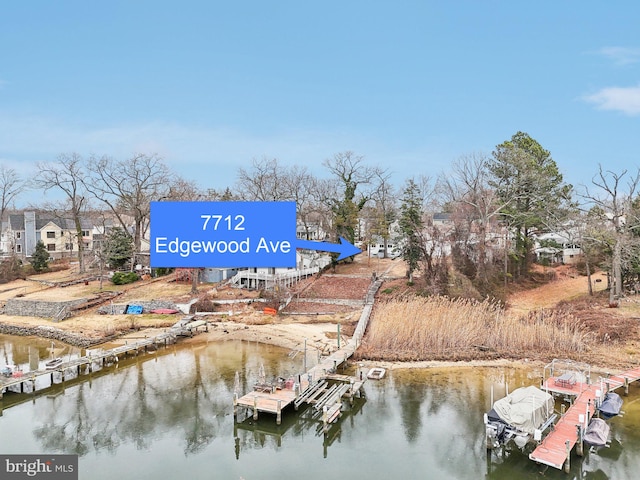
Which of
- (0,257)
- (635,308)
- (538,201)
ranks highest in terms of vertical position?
(538,201)

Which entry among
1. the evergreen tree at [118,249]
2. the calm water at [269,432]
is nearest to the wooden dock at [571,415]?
the calm water at [269,432]

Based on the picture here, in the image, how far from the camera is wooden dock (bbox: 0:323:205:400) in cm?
1976

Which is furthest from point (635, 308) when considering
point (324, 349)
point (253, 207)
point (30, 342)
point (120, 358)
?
point (30, 342)

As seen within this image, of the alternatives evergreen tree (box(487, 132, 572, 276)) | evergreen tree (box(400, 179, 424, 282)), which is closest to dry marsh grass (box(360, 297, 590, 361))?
evergreen tree (box(400, 179, 424, 282))

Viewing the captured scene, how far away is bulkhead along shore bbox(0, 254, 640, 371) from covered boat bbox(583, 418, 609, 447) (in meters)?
7.70

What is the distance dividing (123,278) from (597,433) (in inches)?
1489

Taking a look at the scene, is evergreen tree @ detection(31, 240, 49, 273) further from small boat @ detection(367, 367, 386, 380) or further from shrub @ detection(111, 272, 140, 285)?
small boat @ detection(367, 367, 386, 380)

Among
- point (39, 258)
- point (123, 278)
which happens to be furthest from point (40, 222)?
point (123, 278)

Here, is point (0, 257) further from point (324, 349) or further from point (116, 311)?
point (324, 349)

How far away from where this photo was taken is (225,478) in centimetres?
1371

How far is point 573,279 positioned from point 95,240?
2171 inches

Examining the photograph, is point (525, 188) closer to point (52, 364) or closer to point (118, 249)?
point (52, 364)

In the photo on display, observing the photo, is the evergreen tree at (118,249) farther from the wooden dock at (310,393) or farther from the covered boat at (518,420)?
the covered boat at (518,420)

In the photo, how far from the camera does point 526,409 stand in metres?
14.7
